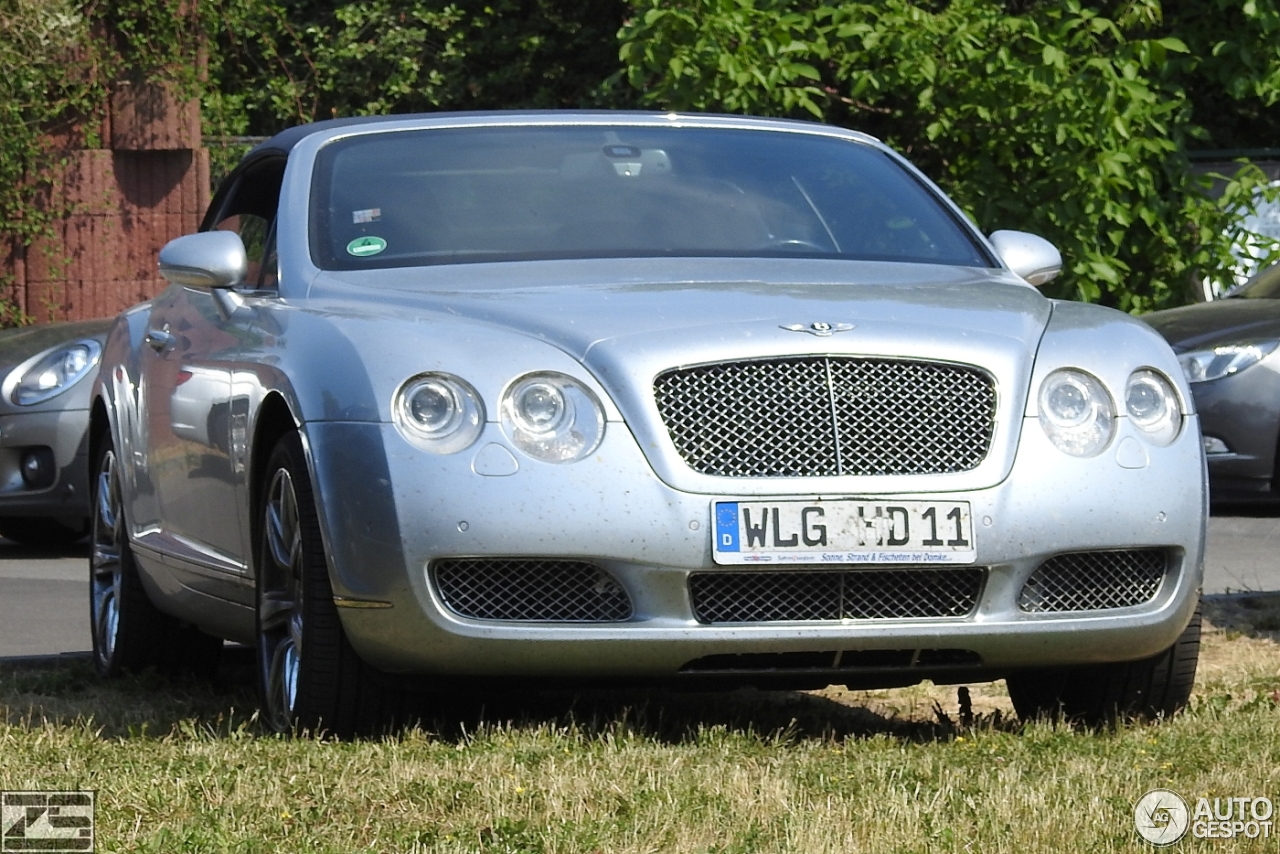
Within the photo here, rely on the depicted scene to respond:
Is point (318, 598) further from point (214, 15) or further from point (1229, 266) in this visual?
point (214, 15)

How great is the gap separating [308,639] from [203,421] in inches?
39.2

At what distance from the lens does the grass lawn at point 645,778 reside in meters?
3.96

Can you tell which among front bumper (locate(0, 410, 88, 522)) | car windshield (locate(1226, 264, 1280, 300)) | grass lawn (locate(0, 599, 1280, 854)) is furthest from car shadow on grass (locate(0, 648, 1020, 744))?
car windshield (locate(1226, 264, 1280, 300))

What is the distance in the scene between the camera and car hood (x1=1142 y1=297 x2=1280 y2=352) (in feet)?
36.8

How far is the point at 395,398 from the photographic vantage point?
4762mm

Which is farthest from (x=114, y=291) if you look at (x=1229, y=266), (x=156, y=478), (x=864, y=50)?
(x=156, y=478)

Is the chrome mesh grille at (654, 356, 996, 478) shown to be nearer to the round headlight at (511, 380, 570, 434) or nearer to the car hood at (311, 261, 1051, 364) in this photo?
the car hood at (311, 261, 1051, 364)

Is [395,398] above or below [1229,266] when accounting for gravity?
above

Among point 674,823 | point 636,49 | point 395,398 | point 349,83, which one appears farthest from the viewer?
point 349,83

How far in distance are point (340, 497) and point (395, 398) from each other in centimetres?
23

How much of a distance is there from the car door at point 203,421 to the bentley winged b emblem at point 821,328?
4.35ft

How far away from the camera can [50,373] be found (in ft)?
34.2

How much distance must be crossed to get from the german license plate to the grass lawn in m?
0.39

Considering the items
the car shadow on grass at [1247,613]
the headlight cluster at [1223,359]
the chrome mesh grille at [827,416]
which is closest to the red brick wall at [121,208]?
the headlight cluster at [1223,359]
